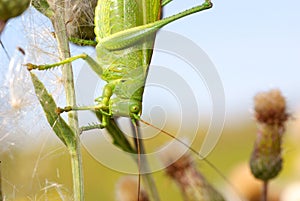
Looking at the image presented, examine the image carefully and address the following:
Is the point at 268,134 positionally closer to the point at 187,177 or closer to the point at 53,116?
the point at 187,177

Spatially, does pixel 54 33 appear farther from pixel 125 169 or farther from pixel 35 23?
pixel 125 169

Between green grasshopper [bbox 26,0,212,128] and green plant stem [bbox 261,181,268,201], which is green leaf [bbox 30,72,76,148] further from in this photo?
green plant stem [bbox 261,181,268,201]

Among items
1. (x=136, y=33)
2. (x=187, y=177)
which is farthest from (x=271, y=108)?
(x=136, y=33)

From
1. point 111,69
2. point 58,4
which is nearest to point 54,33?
point 58,4

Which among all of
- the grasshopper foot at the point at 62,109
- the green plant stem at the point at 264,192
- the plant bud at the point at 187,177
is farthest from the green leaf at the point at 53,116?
the green plant stem at the point at 264,192

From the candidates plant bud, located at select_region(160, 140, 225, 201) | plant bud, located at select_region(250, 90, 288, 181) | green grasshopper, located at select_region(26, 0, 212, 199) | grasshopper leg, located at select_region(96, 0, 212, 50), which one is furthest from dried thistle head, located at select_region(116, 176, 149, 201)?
grasshopper leg, located at select_region(96, 0, 212, 50)
